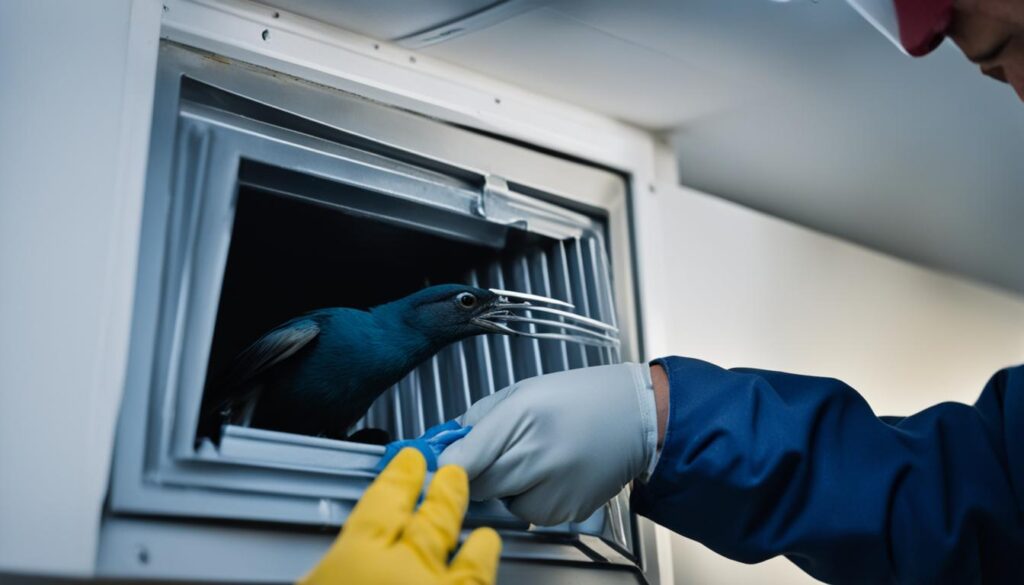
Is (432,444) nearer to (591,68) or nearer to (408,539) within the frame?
(408,539)

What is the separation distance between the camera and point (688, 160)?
188 centimetres

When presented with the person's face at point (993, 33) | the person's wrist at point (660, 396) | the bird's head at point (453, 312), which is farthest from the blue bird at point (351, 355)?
the person's face at point (993, 33)

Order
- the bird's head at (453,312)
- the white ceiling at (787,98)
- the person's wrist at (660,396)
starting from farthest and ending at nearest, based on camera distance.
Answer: the bird's head at (453,312)
the white ceiling at (787,98)
the person's wrist at (660,396)

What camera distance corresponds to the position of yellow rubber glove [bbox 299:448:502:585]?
1.00 metres

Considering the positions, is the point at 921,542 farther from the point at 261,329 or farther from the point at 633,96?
the point at 261,329

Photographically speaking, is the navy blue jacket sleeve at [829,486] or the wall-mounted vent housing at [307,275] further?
the navy blue jacket sleeve at [829,486]

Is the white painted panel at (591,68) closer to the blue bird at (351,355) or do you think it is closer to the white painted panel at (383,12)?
the white painted panel at (383,12)

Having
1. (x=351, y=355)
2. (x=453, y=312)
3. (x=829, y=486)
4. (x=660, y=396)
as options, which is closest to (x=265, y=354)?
(x=351, y=355)

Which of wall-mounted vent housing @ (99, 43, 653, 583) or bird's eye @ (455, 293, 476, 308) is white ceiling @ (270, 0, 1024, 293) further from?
bird's eye @ (455, 293, 476, 308)

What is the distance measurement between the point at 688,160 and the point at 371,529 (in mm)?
1058

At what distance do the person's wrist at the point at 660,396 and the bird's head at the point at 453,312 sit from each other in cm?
27

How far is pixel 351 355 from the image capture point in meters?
1.52

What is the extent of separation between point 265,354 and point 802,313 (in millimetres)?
933

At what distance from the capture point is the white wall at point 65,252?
1.00m
